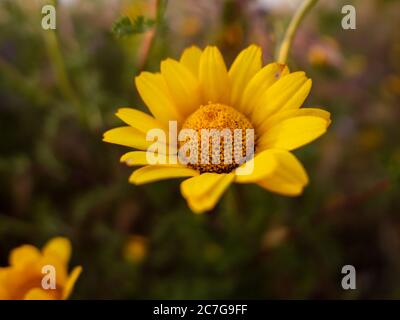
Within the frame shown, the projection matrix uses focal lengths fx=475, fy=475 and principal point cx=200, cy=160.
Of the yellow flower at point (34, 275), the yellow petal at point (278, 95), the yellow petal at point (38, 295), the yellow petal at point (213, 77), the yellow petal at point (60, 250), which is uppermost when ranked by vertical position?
the yellow petal at point (213, 77)

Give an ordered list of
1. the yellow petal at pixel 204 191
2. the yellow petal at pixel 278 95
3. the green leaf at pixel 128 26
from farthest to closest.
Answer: the green leaf at pixel 128 26, the yellow petal at pixel 278 95, the yellow petal at pixel 204 191

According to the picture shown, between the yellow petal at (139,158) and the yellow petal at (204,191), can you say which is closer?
the yellow petal at (204,191)

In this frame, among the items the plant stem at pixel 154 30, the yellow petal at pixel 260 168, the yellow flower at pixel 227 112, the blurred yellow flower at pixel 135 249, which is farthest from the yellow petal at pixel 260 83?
the blurred yellow flower at pixel 135 249

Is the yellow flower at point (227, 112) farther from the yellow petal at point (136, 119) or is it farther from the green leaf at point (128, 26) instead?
the green leaf at point (128, 26)

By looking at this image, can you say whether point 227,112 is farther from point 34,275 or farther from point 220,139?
point 34,275

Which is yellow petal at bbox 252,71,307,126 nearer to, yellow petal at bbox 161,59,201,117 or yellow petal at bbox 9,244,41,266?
yellow petal at bbox 161,59,201,117

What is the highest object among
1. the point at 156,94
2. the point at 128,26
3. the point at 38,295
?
the point at 128,26

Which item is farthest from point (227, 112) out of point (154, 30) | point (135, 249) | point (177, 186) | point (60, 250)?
point (177, 186)
